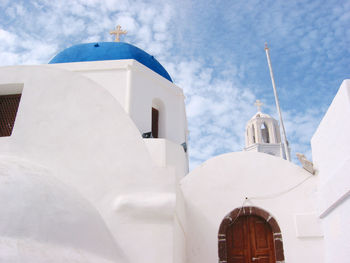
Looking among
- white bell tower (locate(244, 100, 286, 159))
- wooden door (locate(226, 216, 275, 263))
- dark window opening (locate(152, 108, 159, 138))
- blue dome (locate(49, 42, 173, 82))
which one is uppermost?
white bell tower (locate(244, 100, 286, 159))

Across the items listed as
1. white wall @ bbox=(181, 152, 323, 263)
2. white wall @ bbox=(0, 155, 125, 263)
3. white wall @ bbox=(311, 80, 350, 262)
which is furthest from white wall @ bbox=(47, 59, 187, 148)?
white wall @ bbox=(311, 80, 350, 262)

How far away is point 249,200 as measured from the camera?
7.12 m

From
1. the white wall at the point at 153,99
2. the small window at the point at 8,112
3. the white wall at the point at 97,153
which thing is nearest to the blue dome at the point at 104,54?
the white wall at the point at 153,99

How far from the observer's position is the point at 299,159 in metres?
7.04

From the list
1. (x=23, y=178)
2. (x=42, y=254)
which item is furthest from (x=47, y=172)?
(x=42, y=254)

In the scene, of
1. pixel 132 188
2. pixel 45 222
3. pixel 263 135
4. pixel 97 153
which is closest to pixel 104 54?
pixel 97 153

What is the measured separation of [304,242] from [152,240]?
3.27 meters

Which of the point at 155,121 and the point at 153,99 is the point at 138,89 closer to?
the point at 153,99

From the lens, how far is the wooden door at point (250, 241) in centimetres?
683

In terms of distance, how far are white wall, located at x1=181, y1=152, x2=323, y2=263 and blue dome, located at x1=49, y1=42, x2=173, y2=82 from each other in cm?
363

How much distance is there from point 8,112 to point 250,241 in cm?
503

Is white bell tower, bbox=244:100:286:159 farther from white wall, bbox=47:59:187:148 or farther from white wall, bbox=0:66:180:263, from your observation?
white wall, bbox=0:66:180:263

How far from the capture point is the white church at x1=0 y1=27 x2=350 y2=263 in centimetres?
437

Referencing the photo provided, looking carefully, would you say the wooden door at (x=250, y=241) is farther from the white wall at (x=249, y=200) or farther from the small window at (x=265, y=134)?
the small window at (x=265, y=134)
